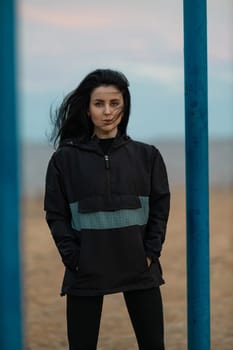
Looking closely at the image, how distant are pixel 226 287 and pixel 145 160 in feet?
13.1

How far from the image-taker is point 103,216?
2652 mm

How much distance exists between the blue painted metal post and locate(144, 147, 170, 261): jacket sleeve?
785 mm

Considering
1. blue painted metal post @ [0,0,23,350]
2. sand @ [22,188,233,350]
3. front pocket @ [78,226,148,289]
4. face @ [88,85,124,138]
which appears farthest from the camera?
sand @ [22,188,233,350]

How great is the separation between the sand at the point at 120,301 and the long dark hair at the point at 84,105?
361 millimetres

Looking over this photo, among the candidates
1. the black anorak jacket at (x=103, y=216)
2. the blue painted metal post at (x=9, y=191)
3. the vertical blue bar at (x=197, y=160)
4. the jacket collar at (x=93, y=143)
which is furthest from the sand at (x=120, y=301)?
the vertical blue bar at (x=197, y=160)

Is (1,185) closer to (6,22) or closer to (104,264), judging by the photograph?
(6,22)

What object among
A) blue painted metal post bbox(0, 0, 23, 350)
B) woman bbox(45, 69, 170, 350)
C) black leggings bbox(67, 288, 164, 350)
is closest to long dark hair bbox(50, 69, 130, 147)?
woman bbox(45, 69, 170, 350)

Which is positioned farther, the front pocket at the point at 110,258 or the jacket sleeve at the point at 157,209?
the jacket sleeve at the point at 157,209

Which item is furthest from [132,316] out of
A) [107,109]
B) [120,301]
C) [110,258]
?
[120,301]

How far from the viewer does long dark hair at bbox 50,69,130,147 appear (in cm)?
280

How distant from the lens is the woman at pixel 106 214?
2.65 m

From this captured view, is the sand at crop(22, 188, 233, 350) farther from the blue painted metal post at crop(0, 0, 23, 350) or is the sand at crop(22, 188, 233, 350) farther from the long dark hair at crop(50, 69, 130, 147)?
the long dark hair at crop(50, 69, 130, 147)

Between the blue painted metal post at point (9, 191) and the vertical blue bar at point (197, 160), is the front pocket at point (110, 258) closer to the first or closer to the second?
the vertical blue bar at point (197, 160)

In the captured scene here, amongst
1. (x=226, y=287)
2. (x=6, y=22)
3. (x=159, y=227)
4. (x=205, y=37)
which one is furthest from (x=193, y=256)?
(x=226, y=287)
